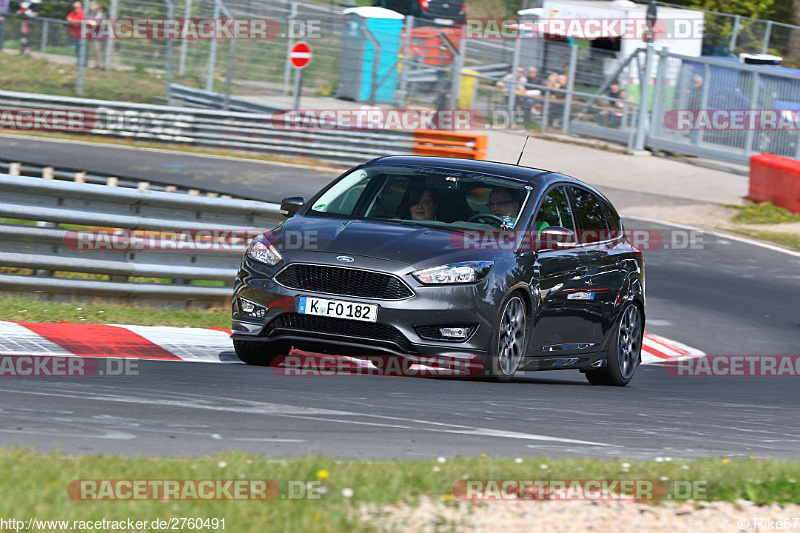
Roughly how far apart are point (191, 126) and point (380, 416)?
2227 centimetres

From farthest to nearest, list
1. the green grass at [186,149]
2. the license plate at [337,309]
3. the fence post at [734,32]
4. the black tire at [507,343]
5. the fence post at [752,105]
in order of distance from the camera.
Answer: the fence post at [734,32] → the fence post at [752,105] → the green grass at [186,149] → the black tire at [507,343] → the license plate at [337,309]

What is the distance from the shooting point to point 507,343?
27.4 ft

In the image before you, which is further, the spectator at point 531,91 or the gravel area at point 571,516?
the spectator at point 531,91

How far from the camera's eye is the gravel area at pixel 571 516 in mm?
4414

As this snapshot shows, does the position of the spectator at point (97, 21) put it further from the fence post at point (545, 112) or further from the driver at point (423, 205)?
the driver at point (423, 205)

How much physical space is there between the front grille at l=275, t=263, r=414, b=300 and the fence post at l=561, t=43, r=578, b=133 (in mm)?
24956

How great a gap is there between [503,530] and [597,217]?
5.96 m

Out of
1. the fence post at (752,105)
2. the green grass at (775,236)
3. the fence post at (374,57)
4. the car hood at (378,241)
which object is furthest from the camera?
the fence post at (374,57)

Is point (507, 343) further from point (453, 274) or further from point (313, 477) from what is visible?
point (313, 477)

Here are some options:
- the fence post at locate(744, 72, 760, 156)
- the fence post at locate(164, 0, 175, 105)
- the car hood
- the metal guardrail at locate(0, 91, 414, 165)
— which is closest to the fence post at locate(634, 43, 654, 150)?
the fence post at locate(744, 72, 760, 156)

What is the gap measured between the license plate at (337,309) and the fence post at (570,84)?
25052 millimetres

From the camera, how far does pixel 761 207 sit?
23516mm

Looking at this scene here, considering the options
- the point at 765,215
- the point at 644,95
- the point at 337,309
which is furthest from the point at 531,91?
the point at 337,309

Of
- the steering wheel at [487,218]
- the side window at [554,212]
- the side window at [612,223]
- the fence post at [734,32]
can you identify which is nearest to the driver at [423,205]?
the steering wheel at [487,218]
